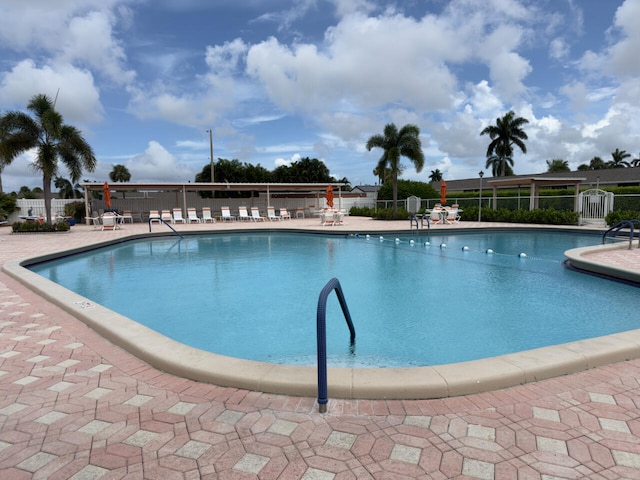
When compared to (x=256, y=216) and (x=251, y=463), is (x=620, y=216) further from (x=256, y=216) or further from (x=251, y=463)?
(x=251, y=463)

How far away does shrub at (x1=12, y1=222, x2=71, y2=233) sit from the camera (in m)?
15.9

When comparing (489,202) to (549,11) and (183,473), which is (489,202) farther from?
(183,473)

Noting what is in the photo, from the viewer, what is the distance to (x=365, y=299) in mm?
6410

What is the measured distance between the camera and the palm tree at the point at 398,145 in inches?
851

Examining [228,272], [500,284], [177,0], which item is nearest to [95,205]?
[177,0]

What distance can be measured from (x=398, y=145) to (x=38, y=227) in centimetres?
1768

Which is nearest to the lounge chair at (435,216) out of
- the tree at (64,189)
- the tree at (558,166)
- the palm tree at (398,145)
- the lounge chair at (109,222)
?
the palm tree at (398,145)

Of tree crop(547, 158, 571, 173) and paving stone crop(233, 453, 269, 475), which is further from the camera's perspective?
tree crop(547, 158, 571, 173)

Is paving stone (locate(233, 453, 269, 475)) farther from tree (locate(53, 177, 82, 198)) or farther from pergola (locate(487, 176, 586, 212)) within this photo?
tree (locate(53, 177, 82, 198))

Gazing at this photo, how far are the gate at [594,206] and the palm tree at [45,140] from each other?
22437 mm

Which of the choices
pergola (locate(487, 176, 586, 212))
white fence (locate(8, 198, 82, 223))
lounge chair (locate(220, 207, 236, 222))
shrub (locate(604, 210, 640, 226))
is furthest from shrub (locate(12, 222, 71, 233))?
shrub (locate(604, 210, 640, 226))

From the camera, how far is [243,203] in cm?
2697

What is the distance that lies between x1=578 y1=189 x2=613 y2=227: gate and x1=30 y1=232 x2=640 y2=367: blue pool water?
8.32 meters

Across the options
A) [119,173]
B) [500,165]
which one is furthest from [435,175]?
[119,173]
